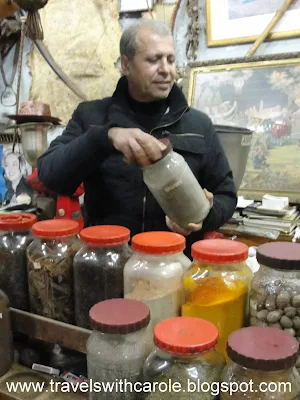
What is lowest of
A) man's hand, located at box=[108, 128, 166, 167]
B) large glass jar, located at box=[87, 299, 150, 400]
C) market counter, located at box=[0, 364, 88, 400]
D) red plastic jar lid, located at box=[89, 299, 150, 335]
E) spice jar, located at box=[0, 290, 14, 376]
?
market counter, located at box=[0, 364, 88, 400]

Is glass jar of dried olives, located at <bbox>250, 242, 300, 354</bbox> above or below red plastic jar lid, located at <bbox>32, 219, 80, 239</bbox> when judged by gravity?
below

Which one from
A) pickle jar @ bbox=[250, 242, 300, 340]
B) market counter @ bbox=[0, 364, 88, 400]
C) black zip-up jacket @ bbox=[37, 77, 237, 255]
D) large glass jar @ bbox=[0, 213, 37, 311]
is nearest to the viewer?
pickle jar @ bbox=[250, 242, 300, 340]

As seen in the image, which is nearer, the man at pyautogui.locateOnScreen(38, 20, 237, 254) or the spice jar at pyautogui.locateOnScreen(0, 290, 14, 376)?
the spice jar at pyautogui.locateOnScreen(0, 290, 14, 376)

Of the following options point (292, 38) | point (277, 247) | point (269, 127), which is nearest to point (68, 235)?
point (277, 247)

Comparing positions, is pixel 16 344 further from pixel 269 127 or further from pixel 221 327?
pixel 269 127

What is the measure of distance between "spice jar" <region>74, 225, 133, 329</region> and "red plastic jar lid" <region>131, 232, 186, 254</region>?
0.17 feet

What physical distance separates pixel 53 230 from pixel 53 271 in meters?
0.07

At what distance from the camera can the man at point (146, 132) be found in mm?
1162

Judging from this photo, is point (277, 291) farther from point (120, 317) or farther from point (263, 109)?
point (263, 109)

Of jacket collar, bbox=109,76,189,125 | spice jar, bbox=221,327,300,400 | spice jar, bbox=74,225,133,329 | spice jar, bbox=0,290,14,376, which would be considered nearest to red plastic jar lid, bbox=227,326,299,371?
spice jar, bbox=221,327,300,400

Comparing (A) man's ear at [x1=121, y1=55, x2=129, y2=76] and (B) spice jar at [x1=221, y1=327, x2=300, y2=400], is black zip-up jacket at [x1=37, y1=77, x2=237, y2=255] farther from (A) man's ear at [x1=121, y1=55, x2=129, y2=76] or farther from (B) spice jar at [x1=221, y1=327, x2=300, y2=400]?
(B) spice jar at [x1=221, y1=327, x2=300, y2=400]

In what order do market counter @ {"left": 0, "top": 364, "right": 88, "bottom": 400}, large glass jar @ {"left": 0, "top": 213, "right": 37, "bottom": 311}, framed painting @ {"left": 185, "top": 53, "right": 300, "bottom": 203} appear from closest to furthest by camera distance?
market counter @ {"left": 0, "top": 364, "right": 88, "bottom": 400} → large glass jar @ {"left": 0, "top": 213, "right": 37, "bottom": 311} → framed painting @ {"left": 185, "top": 53, "right": 300, "bottom": 203}

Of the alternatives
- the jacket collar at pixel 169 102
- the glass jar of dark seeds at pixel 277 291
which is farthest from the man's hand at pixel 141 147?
the jacket collar at pixel 169 102

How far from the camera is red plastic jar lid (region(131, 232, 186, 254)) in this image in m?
0.64
